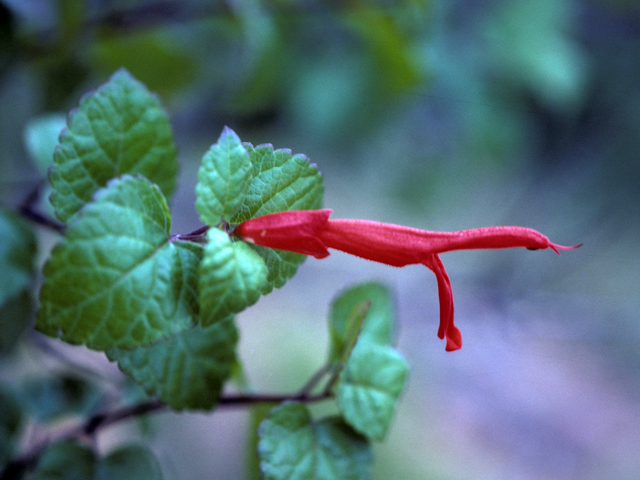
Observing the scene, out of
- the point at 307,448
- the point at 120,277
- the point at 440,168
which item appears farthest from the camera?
the point at 440,168

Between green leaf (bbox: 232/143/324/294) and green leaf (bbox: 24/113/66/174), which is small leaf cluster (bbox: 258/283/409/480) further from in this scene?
green leaf (bbox: 24/113/66/174)

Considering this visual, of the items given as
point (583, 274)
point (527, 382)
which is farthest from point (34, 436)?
point (583, 274)

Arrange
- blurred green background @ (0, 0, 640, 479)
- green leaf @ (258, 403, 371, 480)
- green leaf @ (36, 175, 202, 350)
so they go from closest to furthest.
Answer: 1. green leaf @ (36, 175, 202, 350)
2. green leaf @ (258, 403, 371, 480)
3. blurred green background @ (0, 0, 640, 479)

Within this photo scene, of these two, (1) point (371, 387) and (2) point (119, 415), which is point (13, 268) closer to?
(2) point (119, 415)

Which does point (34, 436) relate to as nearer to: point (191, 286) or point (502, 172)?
point (191, 286)

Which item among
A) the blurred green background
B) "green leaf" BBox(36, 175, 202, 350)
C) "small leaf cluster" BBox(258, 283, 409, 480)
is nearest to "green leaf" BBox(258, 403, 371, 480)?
"small leaf cluster" BBox(258, 283, 409, 480)

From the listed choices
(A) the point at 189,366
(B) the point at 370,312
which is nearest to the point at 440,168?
(B) the point at 370,312
